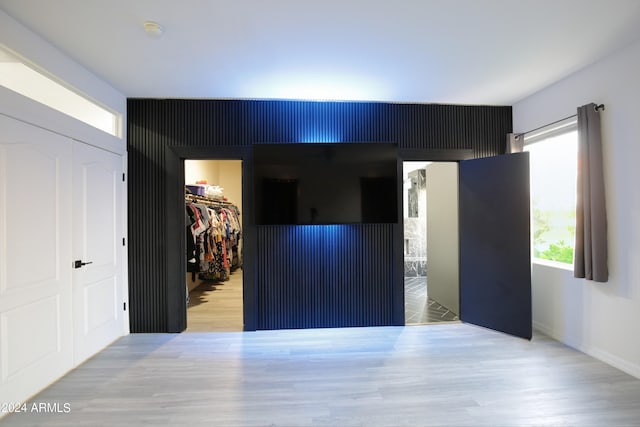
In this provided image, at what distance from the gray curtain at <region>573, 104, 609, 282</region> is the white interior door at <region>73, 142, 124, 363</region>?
4.61 meters

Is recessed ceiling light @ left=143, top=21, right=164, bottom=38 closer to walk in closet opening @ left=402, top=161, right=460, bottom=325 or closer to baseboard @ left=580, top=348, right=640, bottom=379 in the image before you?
walk in closet opening @ left=402, top=161, right=460, bottom=325

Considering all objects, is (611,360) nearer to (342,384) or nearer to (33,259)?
(342,384)

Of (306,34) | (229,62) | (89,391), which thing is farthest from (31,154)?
(306,34)

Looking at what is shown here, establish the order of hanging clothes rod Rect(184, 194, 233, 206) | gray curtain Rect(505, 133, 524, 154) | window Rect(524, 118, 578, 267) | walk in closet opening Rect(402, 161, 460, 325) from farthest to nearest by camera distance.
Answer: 1. hanging clothes rod Rect(184, 194, 233, 206)
2. walk in closet opening Rect(402, 161, 460, 325)
3. gray curtain Rect(505, 133, 524, 154)
4. window Rect(524, 118, 578, 267)

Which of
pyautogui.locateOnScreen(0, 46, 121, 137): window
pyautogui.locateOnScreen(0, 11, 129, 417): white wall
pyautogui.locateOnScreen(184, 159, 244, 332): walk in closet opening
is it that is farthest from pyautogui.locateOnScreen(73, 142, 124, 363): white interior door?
pyautogui.locateOnScreen(184, 159, 244, 332): walk in closet opening

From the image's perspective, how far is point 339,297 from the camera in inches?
135

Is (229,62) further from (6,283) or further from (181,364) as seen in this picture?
(181,364)

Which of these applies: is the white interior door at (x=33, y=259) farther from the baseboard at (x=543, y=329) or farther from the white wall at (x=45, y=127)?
the baseboard at (x=543, y=329)

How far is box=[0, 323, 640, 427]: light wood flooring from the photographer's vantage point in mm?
1902

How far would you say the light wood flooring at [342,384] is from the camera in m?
1.90

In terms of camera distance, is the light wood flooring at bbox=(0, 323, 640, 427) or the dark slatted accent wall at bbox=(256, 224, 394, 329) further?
the dark slatted accent wall at bbox=(256, 224, 394, 329)

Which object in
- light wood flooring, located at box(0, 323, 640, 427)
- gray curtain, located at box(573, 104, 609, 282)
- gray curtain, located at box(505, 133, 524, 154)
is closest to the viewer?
light wood flooring, located at box(0, 323, 640, 427)

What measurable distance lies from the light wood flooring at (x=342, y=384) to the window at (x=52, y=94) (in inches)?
90.3

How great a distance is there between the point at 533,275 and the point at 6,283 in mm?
4868
